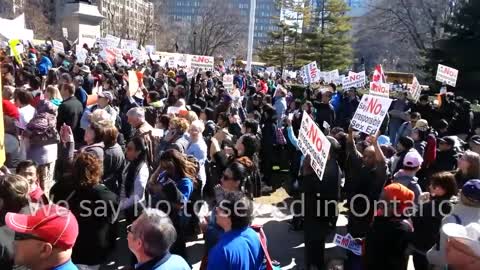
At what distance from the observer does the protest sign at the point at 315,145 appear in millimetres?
5188

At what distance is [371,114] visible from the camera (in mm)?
6766

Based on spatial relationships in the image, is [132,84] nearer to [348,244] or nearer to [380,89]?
[380,89]

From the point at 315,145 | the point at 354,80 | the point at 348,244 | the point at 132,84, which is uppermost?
the point at 354,80

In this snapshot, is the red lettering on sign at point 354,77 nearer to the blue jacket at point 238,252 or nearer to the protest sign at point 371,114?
the protest sign at point 371,114

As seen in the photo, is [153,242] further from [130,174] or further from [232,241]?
[130,174]

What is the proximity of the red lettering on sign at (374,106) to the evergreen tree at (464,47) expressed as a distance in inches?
759

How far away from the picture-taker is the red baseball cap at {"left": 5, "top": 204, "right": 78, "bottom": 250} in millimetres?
2777

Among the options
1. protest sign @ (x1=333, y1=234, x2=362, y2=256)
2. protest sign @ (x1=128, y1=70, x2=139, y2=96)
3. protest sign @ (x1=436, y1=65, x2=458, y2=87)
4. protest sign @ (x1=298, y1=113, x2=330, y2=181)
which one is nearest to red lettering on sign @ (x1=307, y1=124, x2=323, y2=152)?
protest sign @ (x1=298, y1=113, x2=330, y2=181)

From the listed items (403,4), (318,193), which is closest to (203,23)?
(403,4)

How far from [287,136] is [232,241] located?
20.8 ft

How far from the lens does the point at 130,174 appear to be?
5.21m

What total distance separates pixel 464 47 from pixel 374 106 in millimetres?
19886

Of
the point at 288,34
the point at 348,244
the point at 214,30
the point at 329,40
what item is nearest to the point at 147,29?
the point at 214,30

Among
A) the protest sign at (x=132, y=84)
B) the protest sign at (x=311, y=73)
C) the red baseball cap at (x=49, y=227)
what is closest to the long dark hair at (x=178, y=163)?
the red baseball cap at (x=49, y=227)
